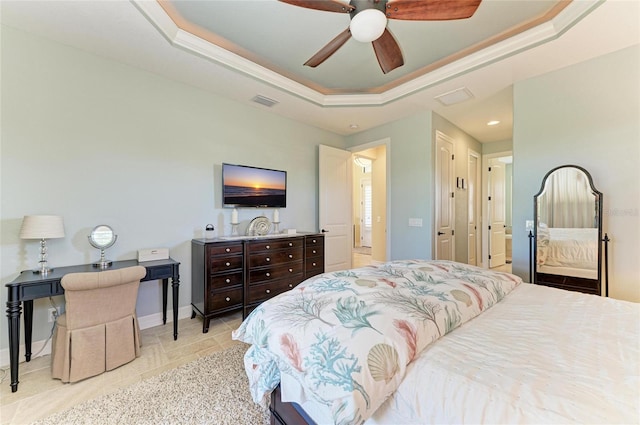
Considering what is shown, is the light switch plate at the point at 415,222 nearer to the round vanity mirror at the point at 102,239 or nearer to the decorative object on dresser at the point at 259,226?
the decorative object on dresser at the point at 259,226

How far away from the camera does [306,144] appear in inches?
167

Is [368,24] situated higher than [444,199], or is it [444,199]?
[368,24]

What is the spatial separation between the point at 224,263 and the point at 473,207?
475 cm

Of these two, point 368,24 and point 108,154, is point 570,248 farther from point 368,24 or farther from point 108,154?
point 108,154

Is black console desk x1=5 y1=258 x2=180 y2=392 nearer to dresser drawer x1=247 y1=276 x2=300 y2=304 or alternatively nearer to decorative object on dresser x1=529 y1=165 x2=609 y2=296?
dresser drawer x1=247 y1=276 x2=300 y2=304

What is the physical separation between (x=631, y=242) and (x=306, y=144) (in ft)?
12.6

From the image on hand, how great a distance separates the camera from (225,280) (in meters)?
2.79

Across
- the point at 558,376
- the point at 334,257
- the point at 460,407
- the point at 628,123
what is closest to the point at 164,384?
the point at 460,407

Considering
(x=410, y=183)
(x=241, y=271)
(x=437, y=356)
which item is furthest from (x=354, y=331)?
(x=410, y=183)

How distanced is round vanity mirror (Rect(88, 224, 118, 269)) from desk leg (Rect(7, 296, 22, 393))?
1.89 ft

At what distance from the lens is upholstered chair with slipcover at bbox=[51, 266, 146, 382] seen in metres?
1.85

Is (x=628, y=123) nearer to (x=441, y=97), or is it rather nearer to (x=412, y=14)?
(x=441, y=97)

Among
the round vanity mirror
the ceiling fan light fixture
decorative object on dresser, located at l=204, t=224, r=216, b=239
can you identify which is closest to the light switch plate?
the ceiling fan light fixture

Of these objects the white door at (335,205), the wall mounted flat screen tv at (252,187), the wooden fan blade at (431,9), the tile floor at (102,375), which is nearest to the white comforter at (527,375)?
the wooden fan blade at (431,9)
